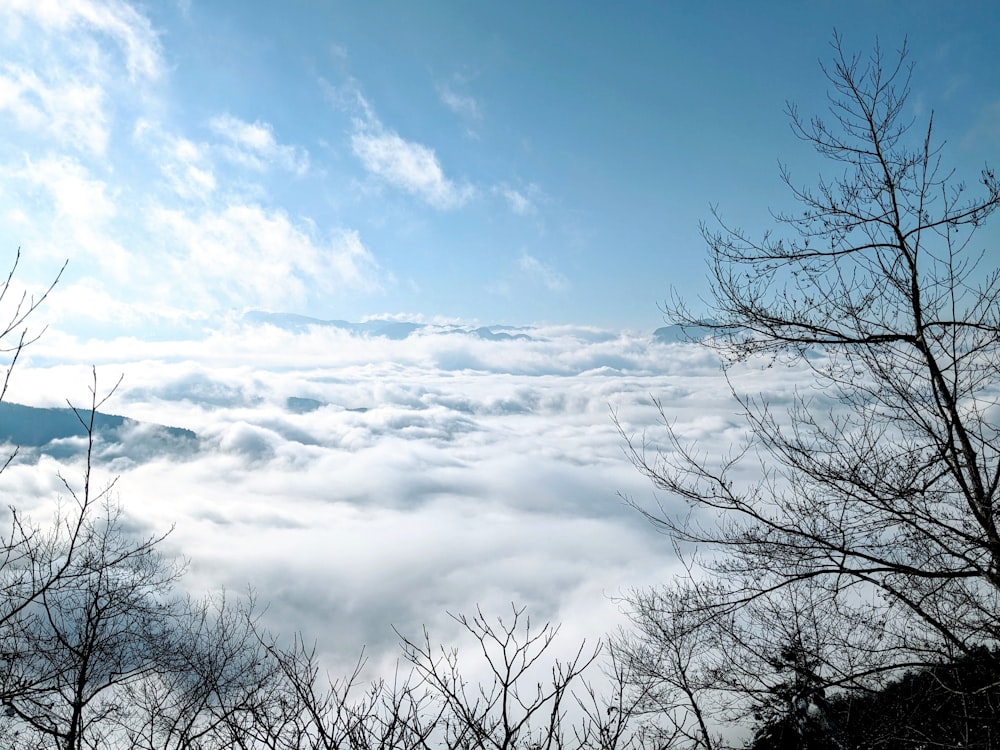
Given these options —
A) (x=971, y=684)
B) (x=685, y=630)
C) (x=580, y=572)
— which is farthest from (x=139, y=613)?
(x=580, y=572)

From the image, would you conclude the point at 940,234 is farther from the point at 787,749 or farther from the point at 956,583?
the point at 787,749

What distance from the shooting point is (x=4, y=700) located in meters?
4.39

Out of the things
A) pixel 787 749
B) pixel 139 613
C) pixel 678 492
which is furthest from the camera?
pixel 787 749

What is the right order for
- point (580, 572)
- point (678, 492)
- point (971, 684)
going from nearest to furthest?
point (678, 492) → point (971, 684) → point (580, 572)

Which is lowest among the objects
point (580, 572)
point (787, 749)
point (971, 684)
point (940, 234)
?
point (787, 749)

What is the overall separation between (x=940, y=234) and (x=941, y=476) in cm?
212

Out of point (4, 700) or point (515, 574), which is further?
point (515, 574)

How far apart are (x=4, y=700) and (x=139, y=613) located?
446cm

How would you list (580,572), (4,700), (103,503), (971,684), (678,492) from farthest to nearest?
(580,572) → (103,503) → (971,684) → (678,492) → (4,700)

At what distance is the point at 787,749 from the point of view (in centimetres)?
1048

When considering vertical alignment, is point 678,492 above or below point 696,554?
above

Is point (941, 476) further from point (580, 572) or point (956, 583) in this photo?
point (580, 572)

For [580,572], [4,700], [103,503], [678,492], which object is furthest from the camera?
[580,572]

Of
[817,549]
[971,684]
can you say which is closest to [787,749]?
[971,684]
